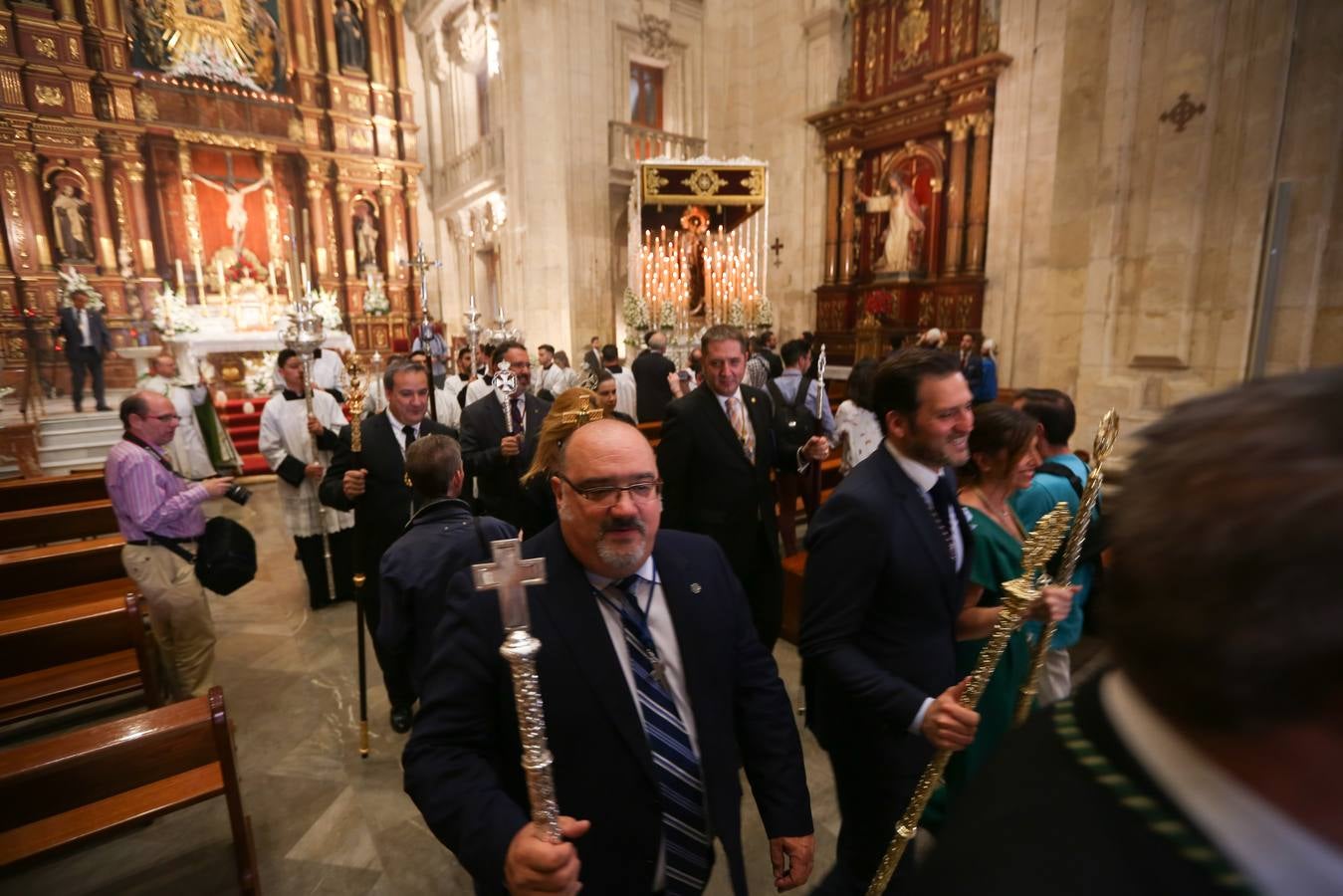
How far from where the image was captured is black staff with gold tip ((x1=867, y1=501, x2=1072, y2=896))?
1.59 metres

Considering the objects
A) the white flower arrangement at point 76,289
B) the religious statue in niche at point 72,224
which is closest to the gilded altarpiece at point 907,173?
the white flower arrangement at point 76,289

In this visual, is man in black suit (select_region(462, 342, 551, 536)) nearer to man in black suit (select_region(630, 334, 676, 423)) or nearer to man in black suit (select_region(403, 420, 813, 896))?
man in black suit (select_region(403, 420, 813, 896))

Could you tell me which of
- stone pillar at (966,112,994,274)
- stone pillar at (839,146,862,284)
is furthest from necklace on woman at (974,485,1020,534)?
stone pillar at (839,146,862,284)

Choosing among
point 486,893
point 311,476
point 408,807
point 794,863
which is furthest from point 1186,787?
point 311,476

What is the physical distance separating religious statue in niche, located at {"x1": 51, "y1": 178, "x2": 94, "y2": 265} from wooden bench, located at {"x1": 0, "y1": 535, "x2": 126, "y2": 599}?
47.0 ft

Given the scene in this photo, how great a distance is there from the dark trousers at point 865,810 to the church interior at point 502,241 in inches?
28.9

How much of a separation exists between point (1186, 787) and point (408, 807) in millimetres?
3308

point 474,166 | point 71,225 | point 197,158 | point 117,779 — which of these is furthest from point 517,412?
point 197,158

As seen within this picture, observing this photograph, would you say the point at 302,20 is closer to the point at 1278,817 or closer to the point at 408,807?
the point at 408,807

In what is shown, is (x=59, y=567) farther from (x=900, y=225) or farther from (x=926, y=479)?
(x=900, y=225)

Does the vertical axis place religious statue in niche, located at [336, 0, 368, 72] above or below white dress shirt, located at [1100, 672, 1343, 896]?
above

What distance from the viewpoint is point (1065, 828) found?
595mm

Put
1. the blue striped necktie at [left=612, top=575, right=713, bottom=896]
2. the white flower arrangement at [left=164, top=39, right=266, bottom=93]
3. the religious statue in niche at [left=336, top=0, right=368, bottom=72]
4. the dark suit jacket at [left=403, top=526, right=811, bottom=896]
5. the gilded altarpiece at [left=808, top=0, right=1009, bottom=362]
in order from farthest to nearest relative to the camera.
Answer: the religious statue in niche at [left=336, top=0, right=368, bottom=72] → the white flower arrangement at [left=164, top=39, right=266, bottom=93] → the gilded altarpiece at [left=808, top=0, right=1009, bottom=362] → the blue striped necktie at [left=612, top=575, right=713, bottom=896] → the dark suit jacket at [left=403, top=526, right=811, bottom=896]

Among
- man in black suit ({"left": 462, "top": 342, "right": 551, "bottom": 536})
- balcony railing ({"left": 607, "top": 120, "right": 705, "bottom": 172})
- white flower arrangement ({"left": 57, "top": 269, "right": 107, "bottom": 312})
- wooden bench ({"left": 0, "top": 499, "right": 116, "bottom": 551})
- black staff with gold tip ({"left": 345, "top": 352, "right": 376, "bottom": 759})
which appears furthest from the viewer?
balcony railing ({"left": 607, "top": 120, "right": 705, "bottom": 172})
